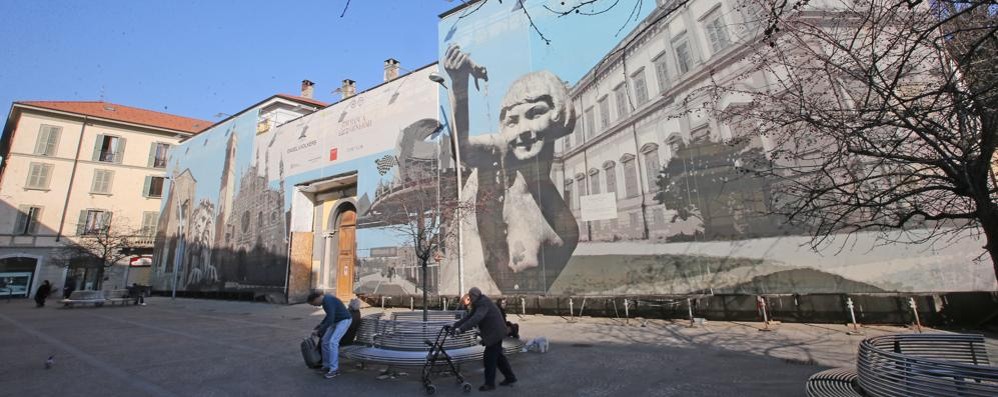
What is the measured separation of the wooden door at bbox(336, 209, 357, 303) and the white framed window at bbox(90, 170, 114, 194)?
89.3 feet

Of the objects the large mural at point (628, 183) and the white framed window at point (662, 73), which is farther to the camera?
the white framed window at point (662, 73)

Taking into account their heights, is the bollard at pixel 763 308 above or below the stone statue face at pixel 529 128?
below

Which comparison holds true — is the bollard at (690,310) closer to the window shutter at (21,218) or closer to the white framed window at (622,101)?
the white framed window at (622,101)

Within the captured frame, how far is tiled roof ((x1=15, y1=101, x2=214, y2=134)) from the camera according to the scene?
3603 cm

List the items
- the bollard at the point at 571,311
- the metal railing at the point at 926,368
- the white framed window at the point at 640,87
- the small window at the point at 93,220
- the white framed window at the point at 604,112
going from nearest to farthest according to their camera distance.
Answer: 1. the metal railing at the point at 926,368
2. the bollard at the point at 571,311
3. the white framed window at the point at 640,87
4. the white framed window at the point at 604,112
5. the small window at the point at 93,220

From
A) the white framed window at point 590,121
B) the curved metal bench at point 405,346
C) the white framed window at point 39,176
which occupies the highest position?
the white framed window at point 39,176

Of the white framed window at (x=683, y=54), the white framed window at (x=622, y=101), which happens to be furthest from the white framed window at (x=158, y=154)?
the white framed window at (x=683, y=54)

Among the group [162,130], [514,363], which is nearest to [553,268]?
[514,363]

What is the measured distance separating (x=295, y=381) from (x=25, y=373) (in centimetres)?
450

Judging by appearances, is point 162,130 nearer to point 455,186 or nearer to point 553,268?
point 455,186

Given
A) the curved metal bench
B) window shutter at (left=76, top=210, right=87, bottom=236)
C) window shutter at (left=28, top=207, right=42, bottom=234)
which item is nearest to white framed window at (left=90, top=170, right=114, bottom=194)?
window shutter at (left=76, top=210, right=87, bottom=236)

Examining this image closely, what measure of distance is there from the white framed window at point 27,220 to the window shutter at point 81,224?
7.37 feet

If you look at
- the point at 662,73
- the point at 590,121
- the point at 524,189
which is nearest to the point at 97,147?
the point at 524,189

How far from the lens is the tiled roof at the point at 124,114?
36031 mm
